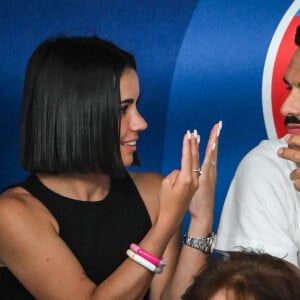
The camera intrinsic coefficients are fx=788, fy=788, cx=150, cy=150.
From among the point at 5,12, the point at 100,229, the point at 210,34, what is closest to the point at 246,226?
the point at 100,229

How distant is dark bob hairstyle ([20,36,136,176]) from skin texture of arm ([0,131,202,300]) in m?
0.11

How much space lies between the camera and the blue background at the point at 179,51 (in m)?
1.81

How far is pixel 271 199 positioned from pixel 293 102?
19 centimetres

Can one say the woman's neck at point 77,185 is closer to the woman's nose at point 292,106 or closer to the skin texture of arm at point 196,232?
the skin texture of arm at point 196,232

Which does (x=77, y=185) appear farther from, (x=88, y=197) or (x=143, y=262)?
(x=143, y=262)

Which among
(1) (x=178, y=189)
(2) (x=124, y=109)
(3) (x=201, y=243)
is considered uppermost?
(2) (x=124, y=109)

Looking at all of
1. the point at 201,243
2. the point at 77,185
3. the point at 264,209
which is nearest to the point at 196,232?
the point at 201,243

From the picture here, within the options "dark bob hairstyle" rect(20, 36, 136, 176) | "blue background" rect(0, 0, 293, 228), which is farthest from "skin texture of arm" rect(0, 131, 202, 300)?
"blue background" rect(0, 0, 293, 228)

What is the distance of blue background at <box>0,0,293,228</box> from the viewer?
71.1 inches

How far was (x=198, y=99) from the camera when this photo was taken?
1.82 metres

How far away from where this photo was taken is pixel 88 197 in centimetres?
153

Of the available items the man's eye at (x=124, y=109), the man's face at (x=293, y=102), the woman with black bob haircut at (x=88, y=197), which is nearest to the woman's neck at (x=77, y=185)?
the woman with black bob haircut at (x=88, y=197)

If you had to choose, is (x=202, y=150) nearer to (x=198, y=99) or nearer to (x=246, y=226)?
(x=198, y=99)

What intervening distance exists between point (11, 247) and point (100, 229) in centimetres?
19
